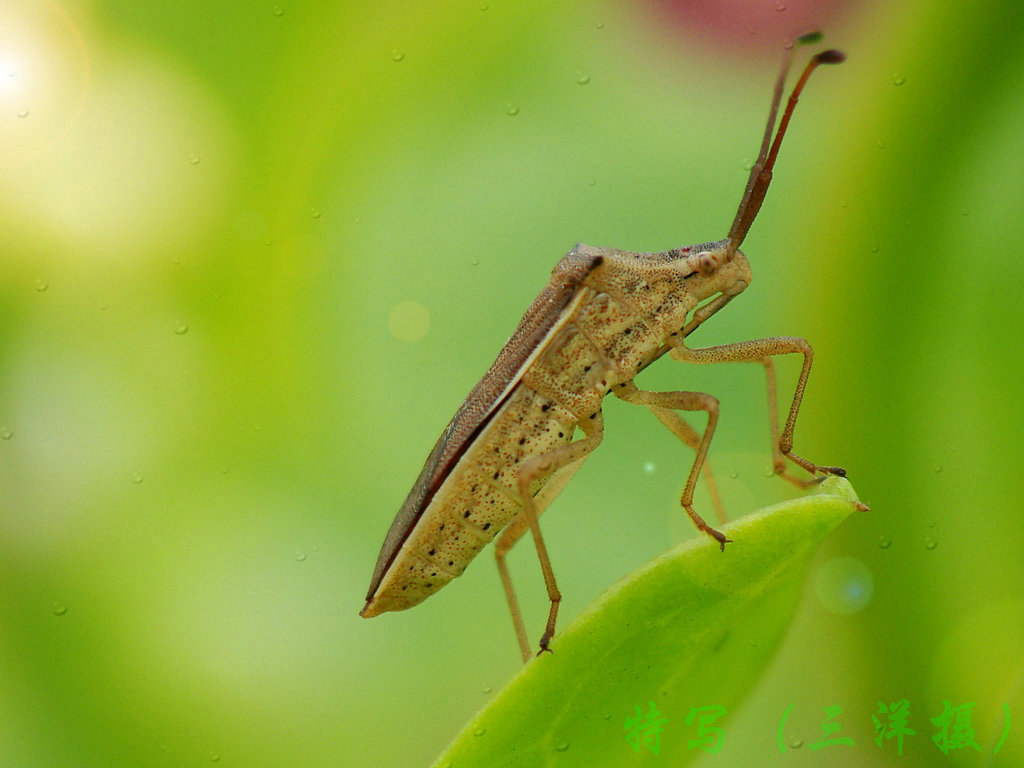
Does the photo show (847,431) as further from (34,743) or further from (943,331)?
(34,743)

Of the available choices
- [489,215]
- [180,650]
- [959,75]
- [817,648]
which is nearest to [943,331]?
[959,75]

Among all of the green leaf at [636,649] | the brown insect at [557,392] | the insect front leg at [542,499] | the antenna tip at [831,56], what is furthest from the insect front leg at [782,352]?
the green leaf at [636,649]

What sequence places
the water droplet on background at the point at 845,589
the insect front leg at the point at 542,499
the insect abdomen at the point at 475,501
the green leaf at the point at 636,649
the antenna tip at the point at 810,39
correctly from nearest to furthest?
the green leaf at the point at 636,649 < the antenna tip at the point at 810,39 < the insect front leg at the point at 542,499 < the insect abdomen at the point at 475,501 < the water droplet on background at the point at 845,589

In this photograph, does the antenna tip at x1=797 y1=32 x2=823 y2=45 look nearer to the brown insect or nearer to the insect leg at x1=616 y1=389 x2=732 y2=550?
the brown insect

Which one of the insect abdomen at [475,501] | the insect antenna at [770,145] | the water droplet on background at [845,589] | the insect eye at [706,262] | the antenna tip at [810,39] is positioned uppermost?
the antenna tip at [810,39]

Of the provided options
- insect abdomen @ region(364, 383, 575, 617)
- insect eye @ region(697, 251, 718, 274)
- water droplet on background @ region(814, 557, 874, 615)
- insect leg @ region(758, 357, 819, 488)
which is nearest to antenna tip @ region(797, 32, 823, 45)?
insect eye @ region(697, 251, 718, 274)

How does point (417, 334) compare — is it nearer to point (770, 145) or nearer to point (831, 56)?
point (770, 145)

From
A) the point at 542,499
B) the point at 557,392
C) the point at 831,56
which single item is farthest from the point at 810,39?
the point at 542,499

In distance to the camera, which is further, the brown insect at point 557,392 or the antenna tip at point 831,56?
the brown insect at point 557,392

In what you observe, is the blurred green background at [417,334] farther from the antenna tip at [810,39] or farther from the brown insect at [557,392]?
the antenna tip at [810,39]

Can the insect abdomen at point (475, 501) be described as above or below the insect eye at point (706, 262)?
below
